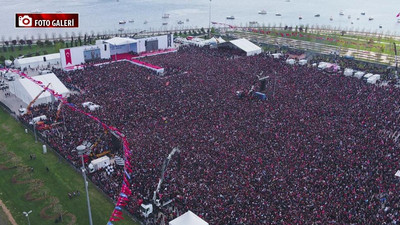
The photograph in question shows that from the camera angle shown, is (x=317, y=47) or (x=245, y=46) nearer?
(x=245, y=46)

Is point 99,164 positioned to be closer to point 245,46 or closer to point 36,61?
point 36,61

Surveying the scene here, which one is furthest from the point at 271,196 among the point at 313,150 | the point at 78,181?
the point at 78,181

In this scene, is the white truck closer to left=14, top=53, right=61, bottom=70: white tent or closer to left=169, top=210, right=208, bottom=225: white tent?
left=169, top=210, right=208, bottom=225: white tent

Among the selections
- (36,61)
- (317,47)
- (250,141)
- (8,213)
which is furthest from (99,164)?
(317,47)

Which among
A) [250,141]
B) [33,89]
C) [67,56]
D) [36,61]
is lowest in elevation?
[250,141]

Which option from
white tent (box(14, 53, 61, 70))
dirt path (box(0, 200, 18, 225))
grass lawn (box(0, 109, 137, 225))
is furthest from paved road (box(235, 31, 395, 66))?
dirt path (box(0, 200, 18, 225))

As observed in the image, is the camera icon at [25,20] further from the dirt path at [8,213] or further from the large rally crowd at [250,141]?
the dirt path at [8,213]

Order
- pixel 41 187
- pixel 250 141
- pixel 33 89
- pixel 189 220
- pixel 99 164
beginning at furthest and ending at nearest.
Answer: pixel 33 89 < pixel 250 141 < pixel 99 164 < pixel 41 187 < pixel 189 220

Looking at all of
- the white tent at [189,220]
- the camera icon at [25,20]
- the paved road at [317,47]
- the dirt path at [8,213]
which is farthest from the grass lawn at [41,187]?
the paved road at [317,47]

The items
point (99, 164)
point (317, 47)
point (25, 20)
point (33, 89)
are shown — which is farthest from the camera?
point (317, 47)
